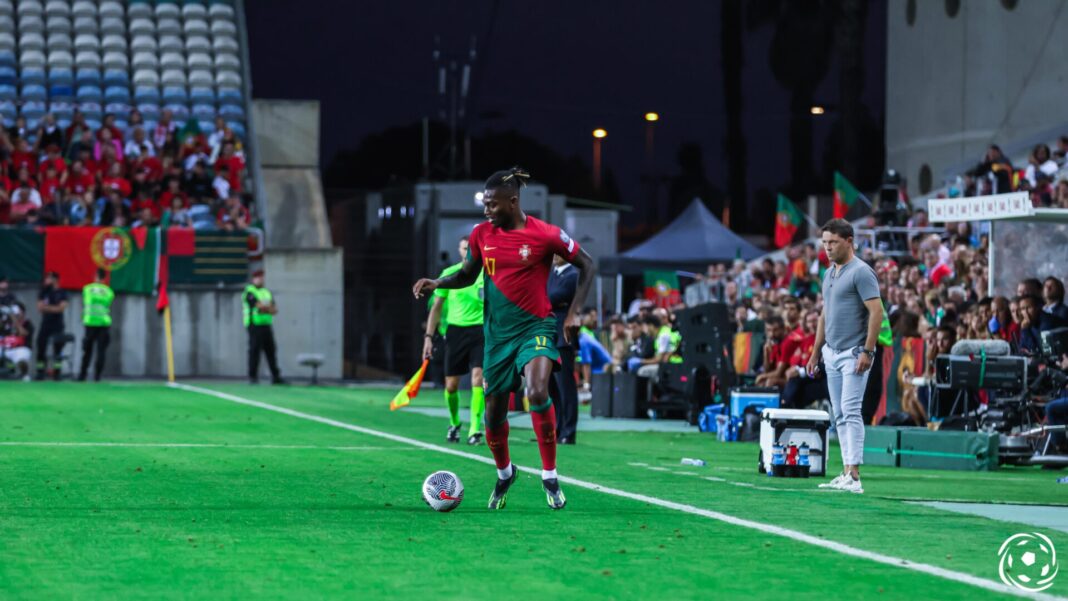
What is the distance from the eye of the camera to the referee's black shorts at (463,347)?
54.9ft

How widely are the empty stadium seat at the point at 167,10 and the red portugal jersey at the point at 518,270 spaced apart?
3780cm

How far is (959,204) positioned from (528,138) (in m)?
57.3

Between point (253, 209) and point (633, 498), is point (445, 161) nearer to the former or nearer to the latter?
point (253, 209)

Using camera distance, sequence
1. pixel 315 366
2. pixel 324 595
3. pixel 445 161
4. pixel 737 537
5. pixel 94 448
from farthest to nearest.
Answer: pixel 445 161
pixel 315 366
pixel 94 448
pixel 737 537
pixel 324 595

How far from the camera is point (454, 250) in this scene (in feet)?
121

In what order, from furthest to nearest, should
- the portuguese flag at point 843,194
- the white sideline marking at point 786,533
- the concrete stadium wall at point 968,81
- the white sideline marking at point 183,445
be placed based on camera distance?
the concrete stadium wall at point 968,81 < the portuguese flag at point 843,194 < the white sideline marking at point 183,445 < the white sideline marking at point 786,533

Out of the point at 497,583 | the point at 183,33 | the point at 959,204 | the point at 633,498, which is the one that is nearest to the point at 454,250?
the point at 183,33

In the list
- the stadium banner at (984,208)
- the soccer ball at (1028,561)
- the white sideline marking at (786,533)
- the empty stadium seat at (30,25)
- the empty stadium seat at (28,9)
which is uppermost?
the empty stadium seat at (28,9)

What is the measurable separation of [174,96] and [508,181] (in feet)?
111

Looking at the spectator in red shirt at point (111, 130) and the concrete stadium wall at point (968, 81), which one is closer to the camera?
the spectator in red shirt at point (111, 130)

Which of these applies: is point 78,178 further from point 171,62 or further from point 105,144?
point 171,62

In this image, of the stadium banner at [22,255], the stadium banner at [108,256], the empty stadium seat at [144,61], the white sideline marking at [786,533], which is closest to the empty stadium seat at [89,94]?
the empty stadium seat at [144,61]

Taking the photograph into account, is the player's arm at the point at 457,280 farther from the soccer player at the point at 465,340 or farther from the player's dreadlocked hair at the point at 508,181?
the soccer player at the point at 465,340

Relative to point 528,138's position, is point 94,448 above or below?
below
